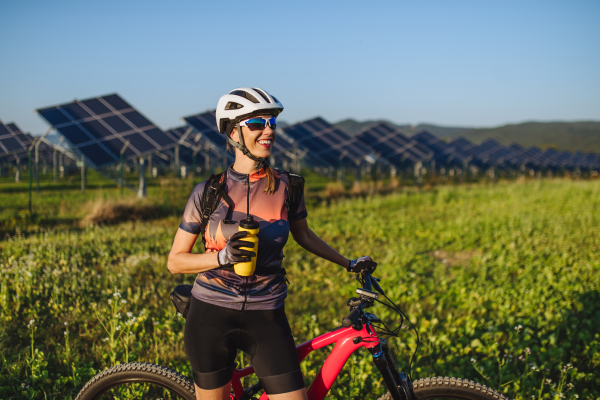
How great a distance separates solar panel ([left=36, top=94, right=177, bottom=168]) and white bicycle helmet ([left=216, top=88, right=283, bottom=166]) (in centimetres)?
1137

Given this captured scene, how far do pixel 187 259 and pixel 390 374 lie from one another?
3.72 feet

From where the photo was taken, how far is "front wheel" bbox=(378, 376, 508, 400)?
201 cm

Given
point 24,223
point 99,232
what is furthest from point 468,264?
point 24,223

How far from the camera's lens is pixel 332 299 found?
17.4 feet

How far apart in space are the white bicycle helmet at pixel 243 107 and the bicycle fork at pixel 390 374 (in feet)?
3.59

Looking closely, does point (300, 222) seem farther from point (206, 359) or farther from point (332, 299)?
point (332, 299)

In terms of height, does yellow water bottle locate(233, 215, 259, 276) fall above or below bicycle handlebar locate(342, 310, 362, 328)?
above

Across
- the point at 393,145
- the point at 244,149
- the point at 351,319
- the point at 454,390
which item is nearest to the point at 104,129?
the point at 244,149

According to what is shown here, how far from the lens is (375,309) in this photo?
5.00 metres

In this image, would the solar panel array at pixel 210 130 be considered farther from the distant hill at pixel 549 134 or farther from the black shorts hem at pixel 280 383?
the distant hill at pixel 549 134

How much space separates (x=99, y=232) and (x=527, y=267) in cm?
773

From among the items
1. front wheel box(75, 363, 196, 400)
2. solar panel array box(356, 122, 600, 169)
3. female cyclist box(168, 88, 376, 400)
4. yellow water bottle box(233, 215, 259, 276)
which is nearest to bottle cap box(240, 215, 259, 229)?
yellow water bottle box(233, 215, 259, 276)

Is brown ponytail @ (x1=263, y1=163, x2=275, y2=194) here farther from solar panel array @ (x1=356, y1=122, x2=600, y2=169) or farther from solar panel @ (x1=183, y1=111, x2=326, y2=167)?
solar panel array @ (x1=356, y1=122, x2=600, y2=169)

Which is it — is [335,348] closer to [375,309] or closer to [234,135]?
[234,135]
